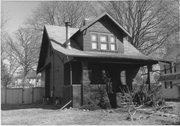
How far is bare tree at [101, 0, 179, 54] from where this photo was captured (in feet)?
80.2

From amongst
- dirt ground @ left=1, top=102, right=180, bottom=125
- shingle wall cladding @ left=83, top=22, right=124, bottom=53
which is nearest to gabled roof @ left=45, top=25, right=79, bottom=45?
shingle wall cladding @ left=83, top=22, right=124, bottom=53

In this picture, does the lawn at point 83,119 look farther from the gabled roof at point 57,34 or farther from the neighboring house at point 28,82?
the neighboring house at point 28,82

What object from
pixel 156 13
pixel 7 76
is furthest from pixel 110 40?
pixel 7 76

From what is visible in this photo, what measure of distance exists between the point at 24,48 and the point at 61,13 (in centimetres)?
776

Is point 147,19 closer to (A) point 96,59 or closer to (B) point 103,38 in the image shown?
(B) point 103,38

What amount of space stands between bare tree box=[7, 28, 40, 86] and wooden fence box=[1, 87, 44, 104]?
11.0 metres

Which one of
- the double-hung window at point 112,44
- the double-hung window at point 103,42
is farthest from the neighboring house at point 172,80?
the double-hung window at point 103,42

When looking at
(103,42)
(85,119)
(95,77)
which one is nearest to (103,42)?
(103,42)

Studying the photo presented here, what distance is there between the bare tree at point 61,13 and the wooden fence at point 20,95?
12.6m

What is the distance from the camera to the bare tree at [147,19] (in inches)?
963

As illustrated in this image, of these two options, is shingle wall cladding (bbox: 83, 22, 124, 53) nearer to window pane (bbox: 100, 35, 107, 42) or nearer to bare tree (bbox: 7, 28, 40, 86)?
window pane (bbox: 100, 35, 107, 42)

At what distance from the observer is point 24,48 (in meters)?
31.2

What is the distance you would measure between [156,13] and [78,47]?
14.4 metres

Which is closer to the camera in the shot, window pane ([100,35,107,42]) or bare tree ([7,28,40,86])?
window pane ([100,35,107,42])
